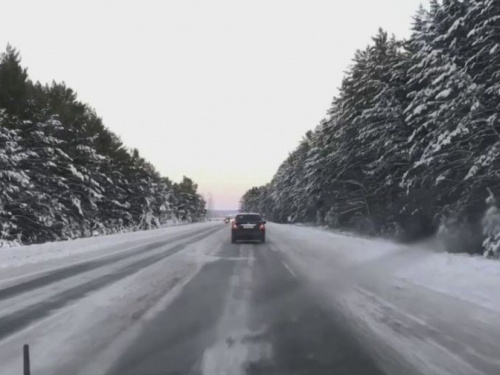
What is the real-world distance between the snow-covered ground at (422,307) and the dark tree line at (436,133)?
13.3 ft

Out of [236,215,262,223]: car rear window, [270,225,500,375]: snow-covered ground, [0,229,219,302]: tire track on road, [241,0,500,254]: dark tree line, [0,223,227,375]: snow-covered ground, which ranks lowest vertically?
[270,225,500,375]: snow-covered ground

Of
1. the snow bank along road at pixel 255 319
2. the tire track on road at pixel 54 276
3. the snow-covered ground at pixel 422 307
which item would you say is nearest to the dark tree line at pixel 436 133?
the snow-covered ground at pixel 422 307

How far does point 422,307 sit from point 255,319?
285 cm

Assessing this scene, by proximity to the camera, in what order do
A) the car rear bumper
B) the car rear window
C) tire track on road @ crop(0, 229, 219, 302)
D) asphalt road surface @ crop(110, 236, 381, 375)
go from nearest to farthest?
asphalt road surface @ crop(110, 236, 381, 375), tire track on road @ crop(0, 229, 219, 302), the car rear bumper, the car rear window

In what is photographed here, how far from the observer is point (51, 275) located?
42.4ft

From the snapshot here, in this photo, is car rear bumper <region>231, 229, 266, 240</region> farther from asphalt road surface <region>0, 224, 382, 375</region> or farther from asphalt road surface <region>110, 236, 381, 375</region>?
asphalt road surface <region>110, 236, 381, 375</region>

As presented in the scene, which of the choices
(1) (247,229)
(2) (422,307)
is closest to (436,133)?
(1) (247,229)

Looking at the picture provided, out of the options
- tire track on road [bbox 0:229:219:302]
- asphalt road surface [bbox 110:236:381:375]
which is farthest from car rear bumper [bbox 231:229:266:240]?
asphalt road surface [bbox 110:236:381:375]

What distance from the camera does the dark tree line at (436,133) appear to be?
55.2 ft

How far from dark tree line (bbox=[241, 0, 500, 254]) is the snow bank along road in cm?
465

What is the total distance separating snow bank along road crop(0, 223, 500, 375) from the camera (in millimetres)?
5148

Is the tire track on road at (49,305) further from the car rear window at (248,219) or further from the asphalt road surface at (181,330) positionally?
the car rear window at (248,219)

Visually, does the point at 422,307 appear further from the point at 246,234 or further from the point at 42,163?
the point at 42,163

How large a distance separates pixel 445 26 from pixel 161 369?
19425mm
